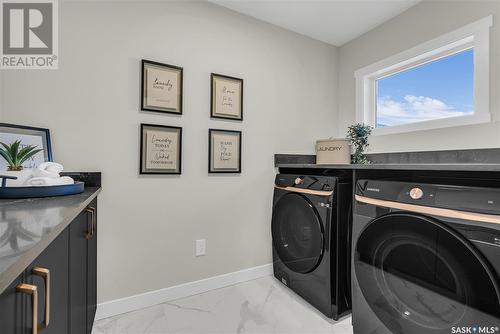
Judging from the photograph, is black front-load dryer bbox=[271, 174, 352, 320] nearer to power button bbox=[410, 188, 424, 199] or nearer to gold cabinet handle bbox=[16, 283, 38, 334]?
power button bbox=[410, 188, 424, 199]

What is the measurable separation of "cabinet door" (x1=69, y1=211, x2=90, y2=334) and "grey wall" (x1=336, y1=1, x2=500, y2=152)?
7.72ft

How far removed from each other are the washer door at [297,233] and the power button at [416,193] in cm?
65

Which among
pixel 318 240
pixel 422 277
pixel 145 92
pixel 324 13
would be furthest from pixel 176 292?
pixel 324 13

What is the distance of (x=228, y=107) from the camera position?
2.06 metres

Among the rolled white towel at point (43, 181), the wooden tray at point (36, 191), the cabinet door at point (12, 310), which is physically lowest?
the cabinet door at point (12, 310)

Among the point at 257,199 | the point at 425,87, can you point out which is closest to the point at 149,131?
the point at 257,199

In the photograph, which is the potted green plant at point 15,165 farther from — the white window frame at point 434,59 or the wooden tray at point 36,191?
the white window frame at point 434,59

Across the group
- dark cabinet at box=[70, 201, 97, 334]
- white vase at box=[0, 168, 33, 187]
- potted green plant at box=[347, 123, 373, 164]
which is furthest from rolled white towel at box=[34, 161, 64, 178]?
potted green plant at box=[347, 123, 373, 164]

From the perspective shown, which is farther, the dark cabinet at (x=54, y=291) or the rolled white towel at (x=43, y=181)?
the rolled white towel at (x=43, y=181)

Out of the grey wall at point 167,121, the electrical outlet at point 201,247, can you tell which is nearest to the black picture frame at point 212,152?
the grey wall at point 167,121

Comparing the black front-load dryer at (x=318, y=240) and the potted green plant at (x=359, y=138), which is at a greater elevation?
the potted green plant at (x=359, y=138)

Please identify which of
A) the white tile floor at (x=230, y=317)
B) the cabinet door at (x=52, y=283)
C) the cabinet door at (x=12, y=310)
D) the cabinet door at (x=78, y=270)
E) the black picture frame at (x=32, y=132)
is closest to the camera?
the cabinet door at (x=12, y=310)

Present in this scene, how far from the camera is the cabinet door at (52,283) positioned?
519 millimetres

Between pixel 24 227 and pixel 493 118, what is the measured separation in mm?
2428
